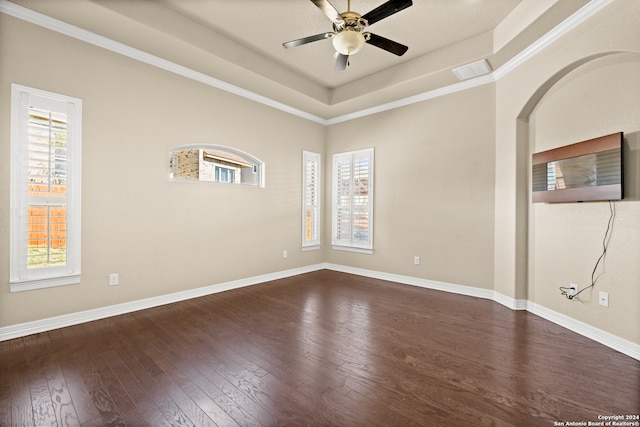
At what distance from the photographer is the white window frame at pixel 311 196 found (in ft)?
18.4

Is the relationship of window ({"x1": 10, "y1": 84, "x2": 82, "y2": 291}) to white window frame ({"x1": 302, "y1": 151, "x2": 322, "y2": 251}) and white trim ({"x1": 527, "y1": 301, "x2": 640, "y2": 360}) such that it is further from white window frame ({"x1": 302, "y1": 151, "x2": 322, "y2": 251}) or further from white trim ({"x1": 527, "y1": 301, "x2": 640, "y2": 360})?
white trim ({"x1": 527, "y1": 301, "x2": 640, "y2": 360})

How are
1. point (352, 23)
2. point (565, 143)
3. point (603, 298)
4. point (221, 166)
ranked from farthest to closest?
point (221, 166), point (565, 143), point (603, 298), point (352, 23)

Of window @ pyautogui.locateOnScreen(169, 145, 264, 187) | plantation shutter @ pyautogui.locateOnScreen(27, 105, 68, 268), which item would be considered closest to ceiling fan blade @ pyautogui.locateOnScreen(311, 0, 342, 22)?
window @ pyautogui.locateOnScreen(169, 145, 264, 187)

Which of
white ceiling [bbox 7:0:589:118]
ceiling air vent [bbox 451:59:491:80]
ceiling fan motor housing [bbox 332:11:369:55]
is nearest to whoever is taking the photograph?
ceiling fan motor housing [bbox 332:11:369:55]

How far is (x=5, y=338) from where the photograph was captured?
2662 millimetres

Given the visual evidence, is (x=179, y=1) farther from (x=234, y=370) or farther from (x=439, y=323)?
(x=439, y=323)

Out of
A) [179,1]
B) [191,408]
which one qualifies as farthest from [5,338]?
[179,1]

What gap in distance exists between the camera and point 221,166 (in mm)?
5043

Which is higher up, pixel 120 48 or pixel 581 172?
pixel 120 48

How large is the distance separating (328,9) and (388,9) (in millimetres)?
497

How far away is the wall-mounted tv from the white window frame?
3582mm

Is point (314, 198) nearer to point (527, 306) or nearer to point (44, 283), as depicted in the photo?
point (527, 306)

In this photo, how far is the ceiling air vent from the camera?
368 centimetres

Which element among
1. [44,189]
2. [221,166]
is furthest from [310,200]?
[44,189]
